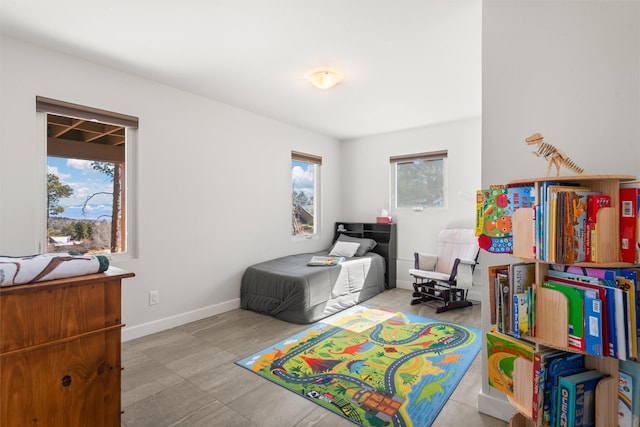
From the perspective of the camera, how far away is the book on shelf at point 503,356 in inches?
59.1

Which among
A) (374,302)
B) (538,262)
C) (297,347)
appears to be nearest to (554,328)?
(538,262)

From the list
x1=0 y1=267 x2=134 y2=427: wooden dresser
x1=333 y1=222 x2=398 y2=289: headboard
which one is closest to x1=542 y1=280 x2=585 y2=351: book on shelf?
x1=0 y1=267 x2=134 y2=427: wooden dresser

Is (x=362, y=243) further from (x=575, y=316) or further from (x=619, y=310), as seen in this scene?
(x=619, y=310)

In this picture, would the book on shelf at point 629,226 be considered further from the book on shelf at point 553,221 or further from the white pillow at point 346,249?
the white pillow at point 346,249

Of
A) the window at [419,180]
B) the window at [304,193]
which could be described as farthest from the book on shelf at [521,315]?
the window at [304,193]

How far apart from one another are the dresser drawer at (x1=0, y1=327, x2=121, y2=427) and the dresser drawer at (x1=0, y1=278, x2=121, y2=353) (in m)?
0.04

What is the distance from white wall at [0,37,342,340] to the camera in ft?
7.88

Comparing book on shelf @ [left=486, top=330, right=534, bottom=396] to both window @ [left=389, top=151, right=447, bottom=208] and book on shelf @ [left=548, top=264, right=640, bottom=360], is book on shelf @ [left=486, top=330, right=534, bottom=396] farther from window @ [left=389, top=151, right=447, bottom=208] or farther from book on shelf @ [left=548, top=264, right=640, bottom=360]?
window @ [left=389, top=151, right=447, bottom=208]

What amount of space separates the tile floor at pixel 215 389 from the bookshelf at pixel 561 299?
1.98 feet

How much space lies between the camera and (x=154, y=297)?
314cm

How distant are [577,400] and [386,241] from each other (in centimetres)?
364

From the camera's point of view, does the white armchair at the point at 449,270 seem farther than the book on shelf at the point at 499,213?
Yes

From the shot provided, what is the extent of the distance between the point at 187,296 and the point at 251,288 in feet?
2.35

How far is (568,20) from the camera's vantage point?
5.51ft
